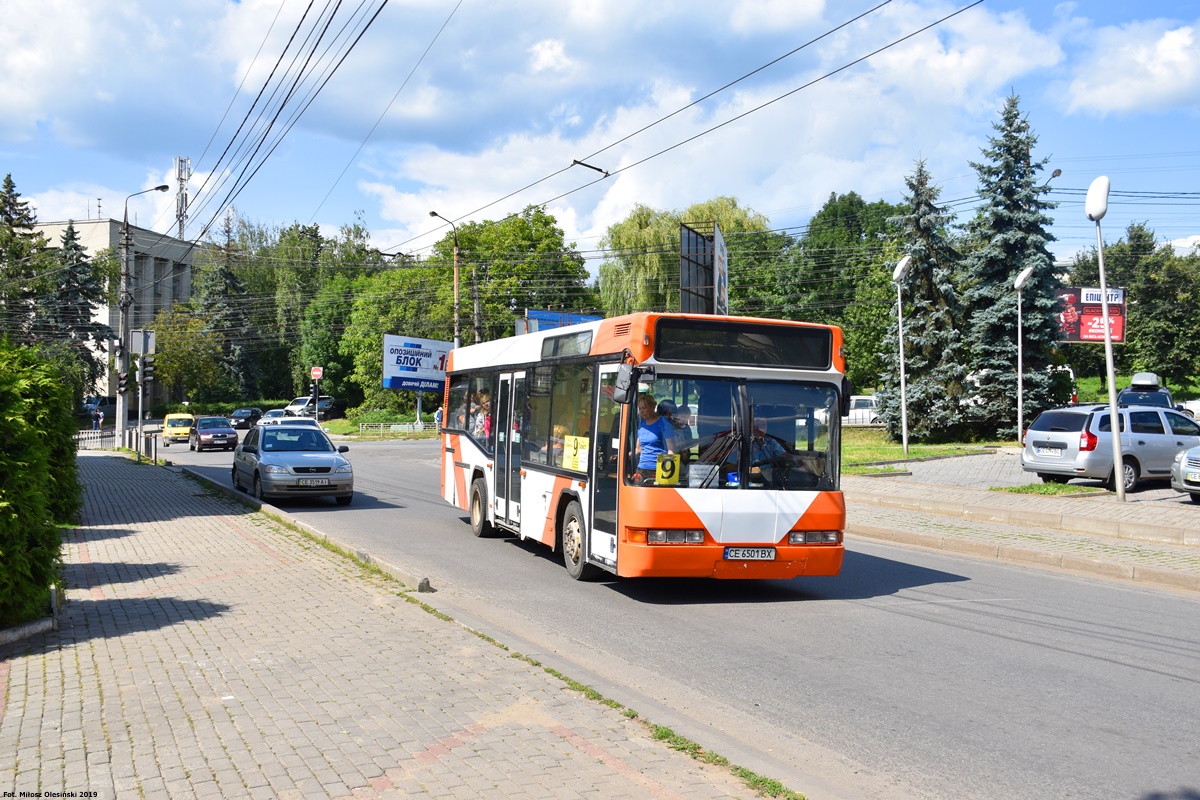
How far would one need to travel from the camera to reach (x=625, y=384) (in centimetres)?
917

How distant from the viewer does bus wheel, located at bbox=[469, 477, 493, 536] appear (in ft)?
47.0

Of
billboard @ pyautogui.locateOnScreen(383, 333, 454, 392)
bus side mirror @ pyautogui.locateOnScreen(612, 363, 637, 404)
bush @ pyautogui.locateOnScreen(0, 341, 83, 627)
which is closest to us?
bush @ pyautogui.locateOnScreen(0, 341, 83, 627)

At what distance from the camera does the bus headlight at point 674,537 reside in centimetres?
925

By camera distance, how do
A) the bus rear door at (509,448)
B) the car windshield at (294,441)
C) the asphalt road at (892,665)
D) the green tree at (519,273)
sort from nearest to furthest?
the asphalt road at (892,665) < the bus rear door at (509,448) < the car windshield at (294,441) < the green tree at (519,273)

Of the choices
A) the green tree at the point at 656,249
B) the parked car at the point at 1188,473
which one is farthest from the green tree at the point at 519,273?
the parked car at the point at 1188,473

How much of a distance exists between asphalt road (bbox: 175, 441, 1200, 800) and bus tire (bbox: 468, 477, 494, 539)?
132 cm

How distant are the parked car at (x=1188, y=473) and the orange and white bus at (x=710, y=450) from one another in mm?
10004

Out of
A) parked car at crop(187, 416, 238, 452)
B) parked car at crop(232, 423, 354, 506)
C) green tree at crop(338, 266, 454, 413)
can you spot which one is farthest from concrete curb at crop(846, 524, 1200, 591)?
green tree at crop(338, 266, 454, 413)

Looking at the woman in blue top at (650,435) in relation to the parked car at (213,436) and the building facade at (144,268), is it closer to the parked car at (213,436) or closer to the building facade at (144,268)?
the parked car at (213,436)

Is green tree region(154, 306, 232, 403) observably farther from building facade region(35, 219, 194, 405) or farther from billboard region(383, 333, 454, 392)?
billboard region(383, 333, 454, 392)

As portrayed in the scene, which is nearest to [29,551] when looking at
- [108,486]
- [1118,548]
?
[1118,548]

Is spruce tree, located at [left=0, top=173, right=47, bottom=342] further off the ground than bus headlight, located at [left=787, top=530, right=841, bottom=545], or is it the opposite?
spruce tree, located at [left=0, top=173, right=47, bottom=342]

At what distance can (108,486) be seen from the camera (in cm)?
2230

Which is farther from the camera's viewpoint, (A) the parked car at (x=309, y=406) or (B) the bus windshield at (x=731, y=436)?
(A) the parked car at (x=309, y=406)
